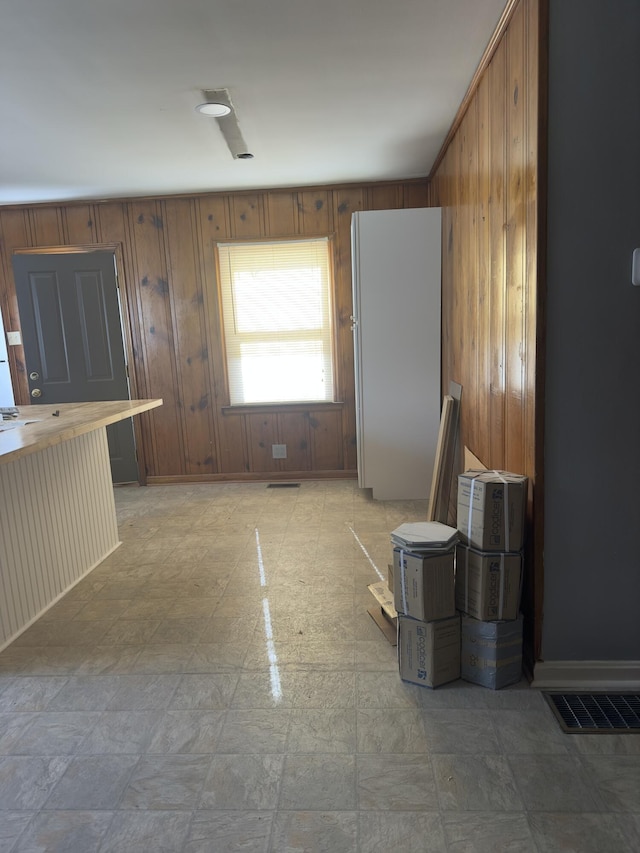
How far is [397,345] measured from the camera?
3.90m

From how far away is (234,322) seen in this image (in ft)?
15.2

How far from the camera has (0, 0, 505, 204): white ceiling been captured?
2.03m

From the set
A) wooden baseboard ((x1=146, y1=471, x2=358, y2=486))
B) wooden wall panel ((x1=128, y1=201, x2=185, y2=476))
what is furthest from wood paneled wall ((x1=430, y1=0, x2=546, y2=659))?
wooden wall panel ((x1=128, y1=201, x2=185, y2=476))

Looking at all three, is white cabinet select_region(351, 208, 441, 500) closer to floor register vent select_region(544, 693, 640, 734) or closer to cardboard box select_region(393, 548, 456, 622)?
cardboard box select_region(393, 548, 456, 622)

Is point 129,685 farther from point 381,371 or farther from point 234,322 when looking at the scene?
point 234,322

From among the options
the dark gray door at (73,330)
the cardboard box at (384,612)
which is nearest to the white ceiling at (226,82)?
the dark gray door at (73,330)

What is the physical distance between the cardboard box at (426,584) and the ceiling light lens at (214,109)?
2368mm

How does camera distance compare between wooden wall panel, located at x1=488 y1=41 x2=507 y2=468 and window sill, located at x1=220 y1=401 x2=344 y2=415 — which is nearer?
wooden wall panel, located at x1=488 y1=41 x2=507 y2=468

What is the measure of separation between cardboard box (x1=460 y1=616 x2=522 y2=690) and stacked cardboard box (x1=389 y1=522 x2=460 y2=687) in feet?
0.13

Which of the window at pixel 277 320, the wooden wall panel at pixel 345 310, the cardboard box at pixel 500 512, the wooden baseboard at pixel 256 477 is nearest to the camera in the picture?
the cardboard box at pixel 500 512

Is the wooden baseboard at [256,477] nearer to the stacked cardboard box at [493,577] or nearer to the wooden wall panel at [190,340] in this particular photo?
the wooden wall panel at [190,340]

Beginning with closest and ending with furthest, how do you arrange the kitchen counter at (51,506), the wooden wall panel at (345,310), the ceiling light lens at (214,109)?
1. the kitchen counter at (51,506)
2. the ceiling light lens at (214,109)
3. the wooden wall panel at (345,310)

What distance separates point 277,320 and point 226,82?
85.6 inches

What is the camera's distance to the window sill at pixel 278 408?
470 centimetres
